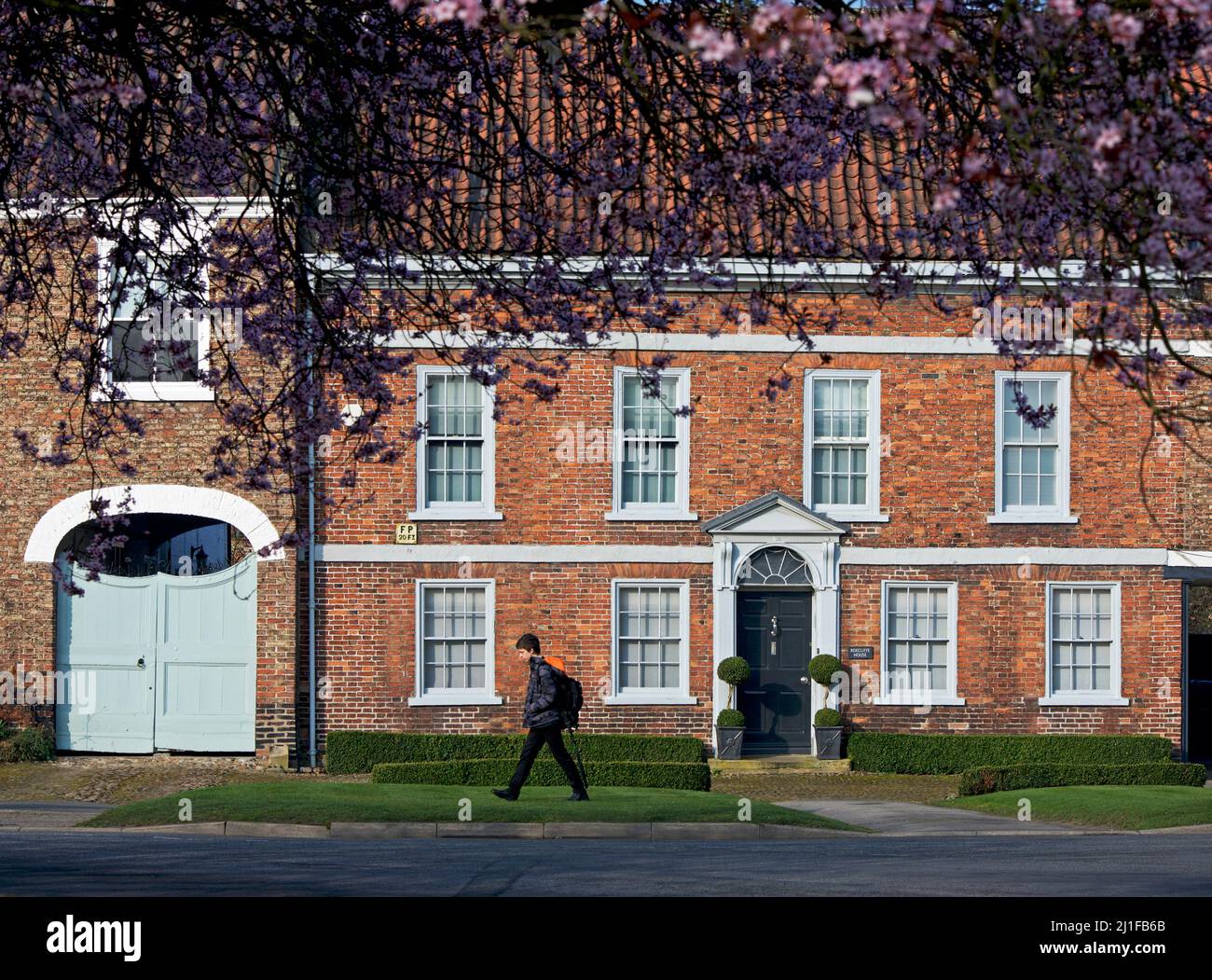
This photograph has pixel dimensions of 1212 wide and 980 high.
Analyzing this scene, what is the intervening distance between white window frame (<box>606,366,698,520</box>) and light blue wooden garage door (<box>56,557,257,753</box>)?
5564 millimetres

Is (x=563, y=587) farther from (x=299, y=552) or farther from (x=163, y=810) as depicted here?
(x=163, y=810)

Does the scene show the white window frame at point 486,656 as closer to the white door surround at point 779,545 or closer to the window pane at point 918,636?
the white door surround at point 779,545

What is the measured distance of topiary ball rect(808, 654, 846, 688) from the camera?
2530 cm

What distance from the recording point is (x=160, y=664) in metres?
25.1

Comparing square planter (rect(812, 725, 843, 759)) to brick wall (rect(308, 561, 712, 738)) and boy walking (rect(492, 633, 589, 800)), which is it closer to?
brick wall (rect(308, 561, 712, 738))

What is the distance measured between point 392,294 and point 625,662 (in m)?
15.0

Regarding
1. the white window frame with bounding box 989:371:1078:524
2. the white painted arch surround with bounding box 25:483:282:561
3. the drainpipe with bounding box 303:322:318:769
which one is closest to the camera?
the white painted arch surround with bounding box 25:483:282:561

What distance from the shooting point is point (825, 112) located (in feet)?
32.8

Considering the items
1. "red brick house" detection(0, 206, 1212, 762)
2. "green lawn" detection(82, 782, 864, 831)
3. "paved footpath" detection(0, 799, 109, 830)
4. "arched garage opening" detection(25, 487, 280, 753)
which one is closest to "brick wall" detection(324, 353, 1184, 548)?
"red brick house" detection(0, 206, 1212, 762)

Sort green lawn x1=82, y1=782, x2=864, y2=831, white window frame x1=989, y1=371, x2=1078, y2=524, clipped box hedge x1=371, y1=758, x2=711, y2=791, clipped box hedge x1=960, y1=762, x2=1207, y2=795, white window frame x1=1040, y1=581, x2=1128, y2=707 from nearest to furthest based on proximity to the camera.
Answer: green lawn x1=82, y1=782, x2=864, y2=831 < clipped box hedge x1=371, y1=758, x2=711, y2=791 < clipped box hedge x1=960, y1=762, x2=1207, y2=795 < white window frame x1=989, y1=371, x2=1078, y2=524 < white window frame x1=1040, y1=581, x2=1128, y2=707

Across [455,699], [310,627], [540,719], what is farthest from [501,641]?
[540,719]

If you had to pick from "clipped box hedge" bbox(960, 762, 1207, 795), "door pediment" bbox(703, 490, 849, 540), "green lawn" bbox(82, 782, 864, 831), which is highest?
"door pediment" bbox(703, 490, 849, 540)
